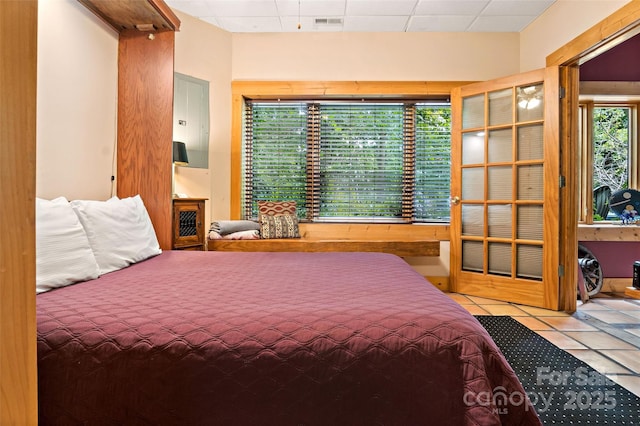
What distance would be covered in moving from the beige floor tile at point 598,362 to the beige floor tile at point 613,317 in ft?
2.80

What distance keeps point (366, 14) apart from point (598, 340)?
128 inches

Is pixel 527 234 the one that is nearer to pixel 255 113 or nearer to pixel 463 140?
pixel 463 140

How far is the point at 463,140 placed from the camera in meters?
3.57

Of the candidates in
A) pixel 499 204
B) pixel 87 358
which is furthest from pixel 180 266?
pixel 499 204

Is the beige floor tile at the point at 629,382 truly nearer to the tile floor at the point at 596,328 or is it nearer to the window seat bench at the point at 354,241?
the tile floor at the point at 596,328

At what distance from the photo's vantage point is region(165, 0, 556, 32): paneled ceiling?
312cm

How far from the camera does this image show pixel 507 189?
10.8 ft

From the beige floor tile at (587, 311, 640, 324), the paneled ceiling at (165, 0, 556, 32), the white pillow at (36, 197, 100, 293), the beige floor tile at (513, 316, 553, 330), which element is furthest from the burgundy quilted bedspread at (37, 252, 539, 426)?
the paneled ceiling at (165, 0, 556, 32)

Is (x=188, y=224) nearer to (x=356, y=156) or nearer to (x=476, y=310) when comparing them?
(x=356, y=156)

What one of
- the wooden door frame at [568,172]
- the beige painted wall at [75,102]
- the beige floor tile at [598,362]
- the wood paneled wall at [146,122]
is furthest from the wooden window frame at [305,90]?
the beige floor tile at [598,362]

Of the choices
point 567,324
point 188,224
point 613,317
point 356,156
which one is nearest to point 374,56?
point 356,156

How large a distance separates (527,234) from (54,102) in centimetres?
372

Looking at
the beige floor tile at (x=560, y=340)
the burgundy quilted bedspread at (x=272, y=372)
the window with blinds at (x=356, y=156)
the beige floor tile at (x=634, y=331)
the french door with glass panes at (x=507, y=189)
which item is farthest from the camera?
the window with blinds at (x=356, y=156)

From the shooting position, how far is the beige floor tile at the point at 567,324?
102 inches
